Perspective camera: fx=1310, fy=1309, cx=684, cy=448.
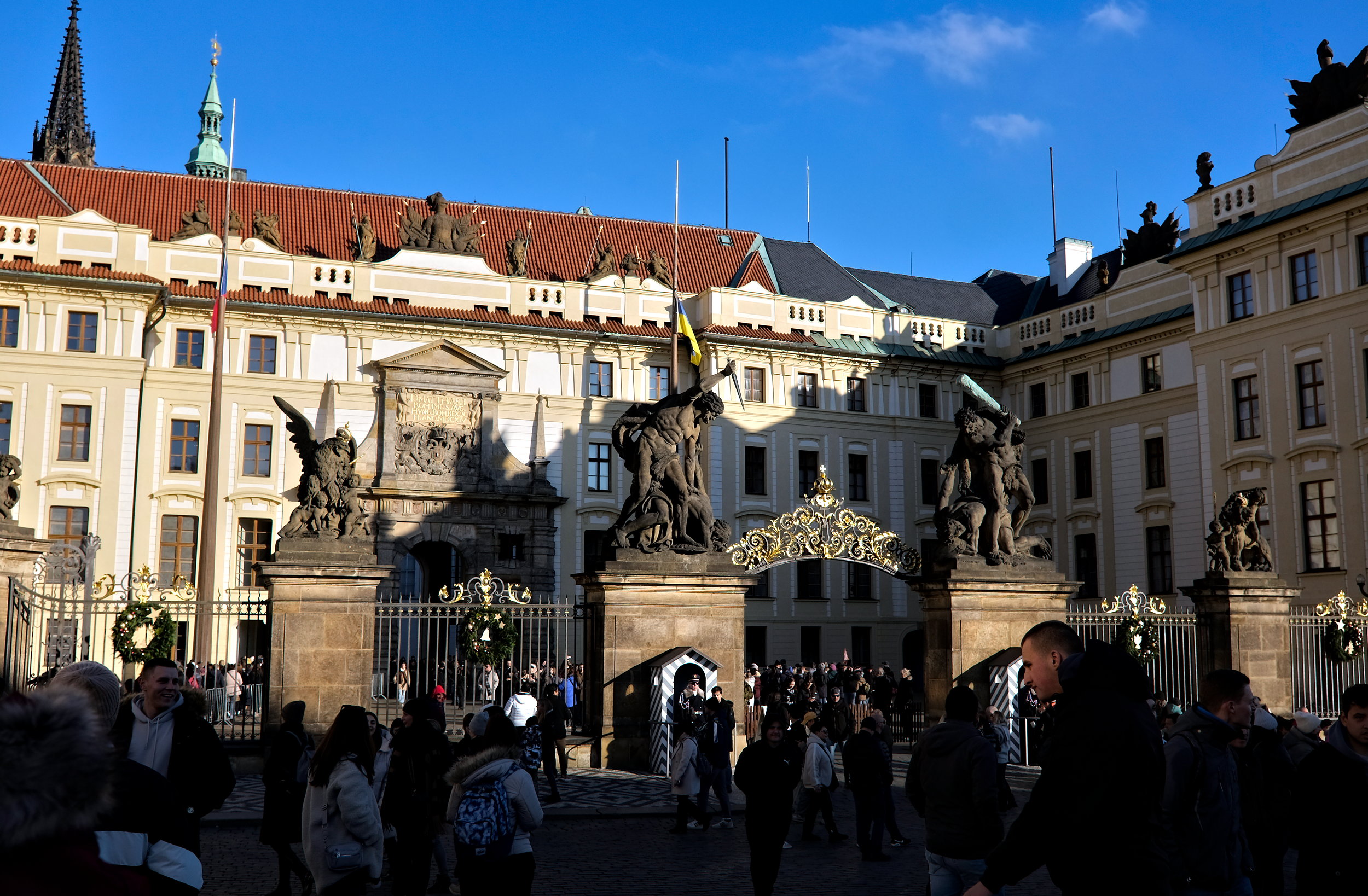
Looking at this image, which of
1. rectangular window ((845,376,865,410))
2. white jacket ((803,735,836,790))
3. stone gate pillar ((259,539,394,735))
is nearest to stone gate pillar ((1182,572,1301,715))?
white jacket ((803,735,836,790))

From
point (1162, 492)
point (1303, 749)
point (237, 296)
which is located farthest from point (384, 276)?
point (1303, 749)

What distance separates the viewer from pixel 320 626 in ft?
48.7

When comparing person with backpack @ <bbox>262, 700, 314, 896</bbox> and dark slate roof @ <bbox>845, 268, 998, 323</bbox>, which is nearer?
person with backpack @ <bbox>262, 700, 314, 896</bbox>

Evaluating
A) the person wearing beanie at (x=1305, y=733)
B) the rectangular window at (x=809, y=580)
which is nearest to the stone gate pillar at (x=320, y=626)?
the person wearing beanie at (x=1305, y=733)

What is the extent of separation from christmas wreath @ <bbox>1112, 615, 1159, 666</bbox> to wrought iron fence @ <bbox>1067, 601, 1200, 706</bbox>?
0.23 ft

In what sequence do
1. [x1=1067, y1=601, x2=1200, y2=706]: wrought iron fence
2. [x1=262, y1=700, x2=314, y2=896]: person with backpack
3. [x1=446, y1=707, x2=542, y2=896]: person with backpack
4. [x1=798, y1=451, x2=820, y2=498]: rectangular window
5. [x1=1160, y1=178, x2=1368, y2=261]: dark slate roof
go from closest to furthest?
[x1=446, y1=707, x2=542, y2=896]: person with backpack < [x1=262, y1=700, x2=314, y2=896]: person with backpack < [x1=1067, y1=601, x2=1200, y2=706]: wrought iron fence < [x1=1160, y1=178, x2=1368, y2=261]: dark slate roof < [x1=798, y1=451, x2=820, y2=498]: rectangular window

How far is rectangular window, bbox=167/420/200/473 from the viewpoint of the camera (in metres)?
36.4

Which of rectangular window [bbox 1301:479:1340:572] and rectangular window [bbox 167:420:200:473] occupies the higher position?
rectangular window [bbox 167:420:200:473]

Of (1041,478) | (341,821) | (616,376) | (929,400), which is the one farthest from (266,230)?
(341,821)

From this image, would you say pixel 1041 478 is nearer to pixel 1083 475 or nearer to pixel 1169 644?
pixel 1083 475

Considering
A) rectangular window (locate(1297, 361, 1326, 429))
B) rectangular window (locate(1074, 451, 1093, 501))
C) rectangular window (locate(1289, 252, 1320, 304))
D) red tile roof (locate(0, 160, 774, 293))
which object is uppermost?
red tile roof (locate(0, 160, 774, 293))

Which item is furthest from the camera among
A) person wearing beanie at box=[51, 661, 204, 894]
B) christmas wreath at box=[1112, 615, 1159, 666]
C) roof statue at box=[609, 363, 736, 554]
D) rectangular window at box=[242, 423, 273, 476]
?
rectangular window at box=[242, 423, 273, 476]

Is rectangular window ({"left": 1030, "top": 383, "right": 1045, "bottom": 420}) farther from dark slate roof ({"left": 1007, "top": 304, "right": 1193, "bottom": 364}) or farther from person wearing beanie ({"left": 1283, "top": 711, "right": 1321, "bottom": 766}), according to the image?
person wearing beanie ({"left": 1283, "top": 711, "right": 1321, "bottom": 766})

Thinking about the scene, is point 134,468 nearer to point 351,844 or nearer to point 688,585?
point 688,585
